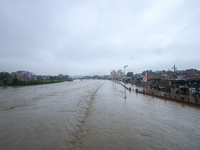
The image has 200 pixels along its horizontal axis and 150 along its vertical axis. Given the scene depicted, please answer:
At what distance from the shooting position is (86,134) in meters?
5.84

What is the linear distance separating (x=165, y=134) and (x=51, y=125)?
23.8 ft

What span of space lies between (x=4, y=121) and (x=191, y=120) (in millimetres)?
14913

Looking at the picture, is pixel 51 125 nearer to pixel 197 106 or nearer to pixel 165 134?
pixel 165 134

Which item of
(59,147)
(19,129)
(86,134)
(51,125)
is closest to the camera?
(59,147)

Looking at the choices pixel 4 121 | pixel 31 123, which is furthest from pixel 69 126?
pixel 4 121

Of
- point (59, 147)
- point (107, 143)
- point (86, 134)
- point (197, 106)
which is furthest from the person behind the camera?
point (197, 106)

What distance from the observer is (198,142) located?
211 inches

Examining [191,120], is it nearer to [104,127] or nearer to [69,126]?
[104,127]

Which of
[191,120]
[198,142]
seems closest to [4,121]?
[198,142]

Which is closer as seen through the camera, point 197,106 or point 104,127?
point 104,127

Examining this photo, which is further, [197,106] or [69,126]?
[197,106]

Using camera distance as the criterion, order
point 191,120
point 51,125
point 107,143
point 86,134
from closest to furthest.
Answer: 1. point 107,143
2. point 86,134
3. point 51,125
4. point 191,120

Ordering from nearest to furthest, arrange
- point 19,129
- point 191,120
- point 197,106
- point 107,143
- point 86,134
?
point 107,143 → point 86,134 → point 19,129 → point 191,120 → point 197,106

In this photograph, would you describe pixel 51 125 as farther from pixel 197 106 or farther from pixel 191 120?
pixel 197 106
